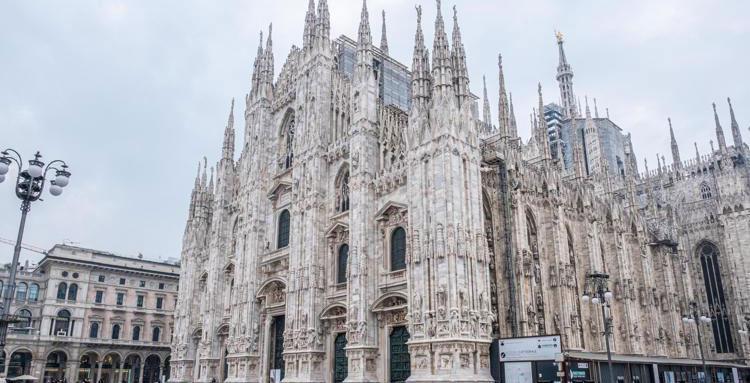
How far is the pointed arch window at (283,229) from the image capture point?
125 ft

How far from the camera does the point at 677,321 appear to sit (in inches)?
1650

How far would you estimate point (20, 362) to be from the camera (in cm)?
5409

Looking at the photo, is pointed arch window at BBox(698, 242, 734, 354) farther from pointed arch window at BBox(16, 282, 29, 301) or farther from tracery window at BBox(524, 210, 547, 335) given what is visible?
pointed arch window at BBox(16, 282, 29, 301)

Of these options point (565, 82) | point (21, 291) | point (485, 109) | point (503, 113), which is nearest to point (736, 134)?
point (485, 109)

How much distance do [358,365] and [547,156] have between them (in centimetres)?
1711

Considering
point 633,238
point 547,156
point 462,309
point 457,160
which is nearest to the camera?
point 462,309

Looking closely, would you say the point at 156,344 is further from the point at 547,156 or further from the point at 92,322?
the point at 547,156

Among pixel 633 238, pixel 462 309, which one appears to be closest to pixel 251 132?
pixel 462 309

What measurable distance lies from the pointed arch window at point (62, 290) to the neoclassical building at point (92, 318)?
9 centimetres

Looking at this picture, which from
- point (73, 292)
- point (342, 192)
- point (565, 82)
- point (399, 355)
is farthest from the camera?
point (565, 82)

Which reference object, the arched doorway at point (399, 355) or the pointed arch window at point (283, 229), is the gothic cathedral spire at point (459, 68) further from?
the pointed arch window at point (283, 229)

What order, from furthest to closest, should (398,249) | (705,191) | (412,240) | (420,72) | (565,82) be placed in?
(565,82), (705,191), (420,72), (398,249), (412,240)

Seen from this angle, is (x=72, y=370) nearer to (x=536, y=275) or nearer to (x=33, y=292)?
(x=33, y=292)

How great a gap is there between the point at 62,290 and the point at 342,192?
39581 mm
